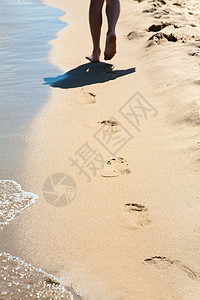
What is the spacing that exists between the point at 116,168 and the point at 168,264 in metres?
0.83

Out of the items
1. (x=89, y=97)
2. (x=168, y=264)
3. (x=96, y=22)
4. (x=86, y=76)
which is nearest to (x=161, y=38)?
(x=96, y=22)

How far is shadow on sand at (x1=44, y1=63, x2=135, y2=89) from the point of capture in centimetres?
384

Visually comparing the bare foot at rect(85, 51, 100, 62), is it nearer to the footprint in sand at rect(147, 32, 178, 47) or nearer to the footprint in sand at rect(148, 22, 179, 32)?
the footprint in sand at rect(147, 32, 178, 47)

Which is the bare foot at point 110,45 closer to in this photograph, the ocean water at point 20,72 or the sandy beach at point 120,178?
the sandy beach at point 120,178

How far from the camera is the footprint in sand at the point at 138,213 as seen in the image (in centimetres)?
204

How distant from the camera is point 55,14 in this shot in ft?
22.5

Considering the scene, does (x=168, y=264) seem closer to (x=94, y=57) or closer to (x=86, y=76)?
(x=86, y=76)

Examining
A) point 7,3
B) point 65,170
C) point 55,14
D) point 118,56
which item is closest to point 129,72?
point 118,56

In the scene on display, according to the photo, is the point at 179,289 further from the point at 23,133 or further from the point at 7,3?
the point at 7,3

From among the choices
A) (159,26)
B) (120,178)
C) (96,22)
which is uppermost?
(96,22)

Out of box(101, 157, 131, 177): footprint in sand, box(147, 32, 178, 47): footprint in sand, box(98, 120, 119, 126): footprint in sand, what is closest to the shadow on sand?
box(147, 32, 178, 47): footprint in sand

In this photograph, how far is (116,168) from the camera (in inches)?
98.1

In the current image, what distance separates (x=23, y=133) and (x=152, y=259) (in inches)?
58.2

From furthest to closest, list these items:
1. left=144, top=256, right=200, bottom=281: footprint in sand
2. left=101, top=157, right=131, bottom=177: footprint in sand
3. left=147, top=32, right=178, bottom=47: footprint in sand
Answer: left=147, top=32, right=178, bottom=47: footprint in sand
left=101, top=157, right=131, bottom=177: footprint in sand
left=144, top=256, right=200, bottom=281: footprint in sand
